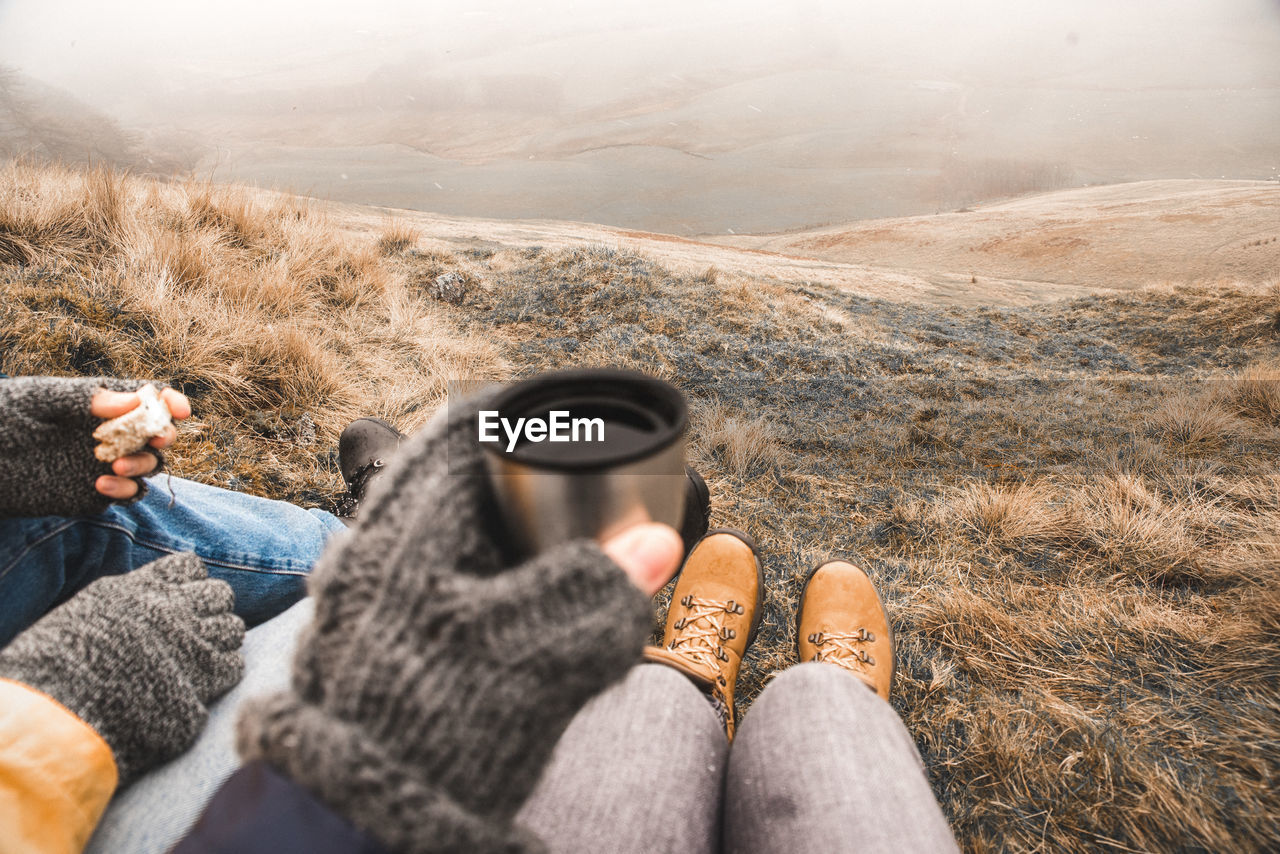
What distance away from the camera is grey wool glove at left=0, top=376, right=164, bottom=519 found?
1073 millimetres

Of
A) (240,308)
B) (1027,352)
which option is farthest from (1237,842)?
(1027,352)

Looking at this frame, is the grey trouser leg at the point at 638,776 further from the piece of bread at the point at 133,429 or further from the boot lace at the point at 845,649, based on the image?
the piece of bread at the point at 133,429

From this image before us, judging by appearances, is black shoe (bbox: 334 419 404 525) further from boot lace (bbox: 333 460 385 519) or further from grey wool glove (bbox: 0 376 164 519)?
grey wool glove (bbox: 0 376 164 519)

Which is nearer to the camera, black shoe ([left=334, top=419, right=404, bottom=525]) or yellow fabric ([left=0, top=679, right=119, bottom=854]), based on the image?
yellow fabric ([left=0, top=679, right=119, bottom=854])

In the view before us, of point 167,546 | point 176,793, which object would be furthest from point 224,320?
point 176,793

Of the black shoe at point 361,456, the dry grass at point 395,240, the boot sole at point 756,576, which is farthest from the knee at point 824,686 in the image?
the dry grass at point 395,240

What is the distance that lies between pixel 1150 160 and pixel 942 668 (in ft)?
433

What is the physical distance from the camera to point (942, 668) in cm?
173

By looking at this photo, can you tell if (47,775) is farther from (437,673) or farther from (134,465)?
(437,673)

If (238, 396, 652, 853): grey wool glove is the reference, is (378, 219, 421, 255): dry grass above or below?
above

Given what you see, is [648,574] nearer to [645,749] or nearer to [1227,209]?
[645,749]

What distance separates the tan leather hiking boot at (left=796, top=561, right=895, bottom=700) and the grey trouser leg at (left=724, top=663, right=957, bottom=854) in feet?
1.57

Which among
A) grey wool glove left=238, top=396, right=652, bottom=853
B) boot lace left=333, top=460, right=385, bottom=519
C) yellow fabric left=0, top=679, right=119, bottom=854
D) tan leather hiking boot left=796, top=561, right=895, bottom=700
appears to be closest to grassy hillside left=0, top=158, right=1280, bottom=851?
tan leather hiking boot left=796, top=561, right=895, bottom=700

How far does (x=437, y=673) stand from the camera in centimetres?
56
